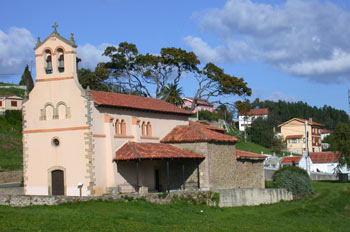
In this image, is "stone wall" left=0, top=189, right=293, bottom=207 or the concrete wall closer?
"stone wall" left=0, top=189, right=293, bottom=207

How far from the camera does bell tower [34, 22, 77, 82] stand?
3594 centimetres

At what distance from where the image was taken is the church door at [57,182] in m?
35.5

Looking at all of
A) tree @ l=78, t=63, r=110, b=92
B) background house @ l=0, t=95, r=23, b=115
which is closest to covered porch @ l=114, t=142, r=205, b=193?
tree @ l=78, t=63, r=110, b=92

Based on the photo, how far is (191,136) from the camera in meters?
40.2

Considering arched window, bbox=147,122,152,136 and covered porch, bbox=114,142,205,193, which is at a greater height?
arched window, bbox=147,122,152,136

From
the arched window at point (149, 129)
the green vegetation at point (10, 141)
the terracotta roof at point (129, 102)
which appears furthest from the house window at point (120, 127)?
the green vegetation at point (10, 141)

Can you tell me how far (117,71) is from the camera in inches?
2491

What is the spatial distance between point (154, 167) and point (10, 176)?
16941mm

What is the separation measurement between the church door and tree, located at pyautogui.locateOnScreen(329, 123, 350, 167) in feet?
97.6

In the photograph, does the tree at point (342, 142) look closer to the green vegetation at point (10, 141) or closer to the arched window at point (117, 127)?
the arched window at point (117, 127)

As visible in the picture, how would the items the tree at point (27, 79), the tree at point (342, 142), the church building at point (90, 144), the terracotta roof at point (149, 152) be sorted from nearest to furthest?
the church building at point (90, 144) → the terracotta roof at point (149, 152) → the tree at point (342, 142) → the tree at point (27, 79)

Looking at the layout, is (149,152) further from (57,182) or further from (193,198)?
(57,182)

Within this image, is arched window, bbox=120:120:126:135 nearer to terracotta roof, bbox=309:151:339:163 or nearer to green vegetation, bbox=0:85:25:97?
terracotta roof, bbox=309:151:339:163

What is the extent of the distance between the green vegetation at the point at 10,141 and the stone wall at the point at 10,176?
150 centimetres
